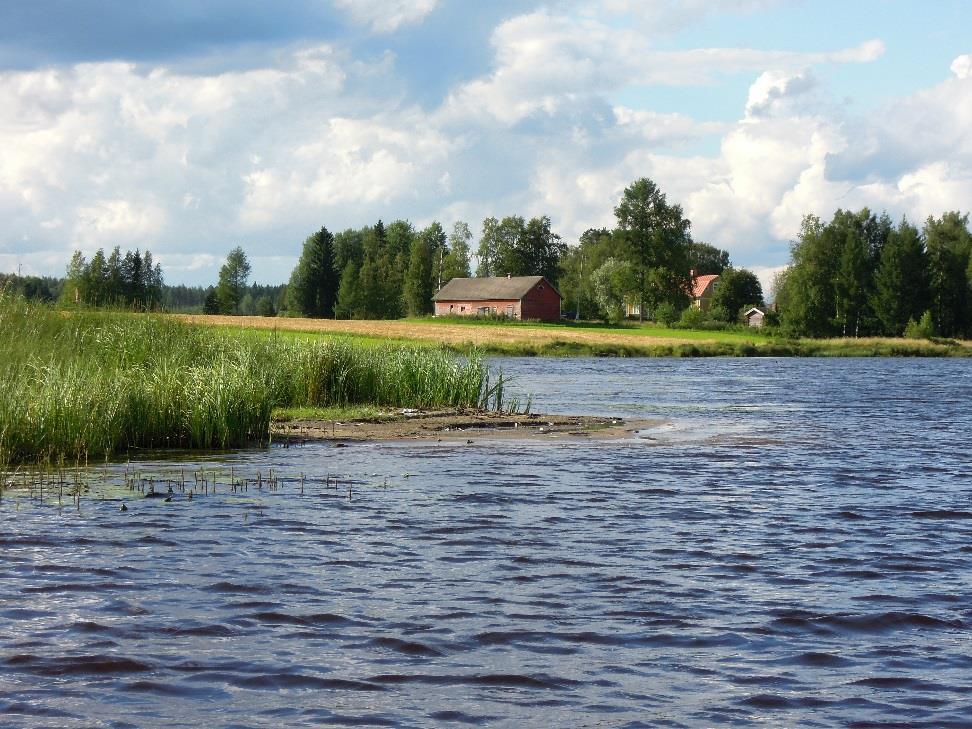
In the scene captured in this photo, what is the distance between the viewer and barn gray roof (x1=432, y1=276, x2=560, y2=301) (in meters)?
139

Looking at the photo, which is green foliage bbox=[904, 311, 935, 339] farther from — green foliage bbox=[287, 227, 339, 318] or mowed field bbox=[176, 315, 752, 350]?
green foliage bbox=[287, 227, 339, 318]

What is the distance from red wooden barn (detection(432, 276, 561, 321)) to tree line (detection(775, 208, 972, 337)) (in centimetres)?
3032

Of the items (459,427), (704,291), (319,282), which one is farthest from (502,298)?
(459,427)

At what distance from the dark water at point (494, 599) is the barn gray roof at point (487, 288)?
387ft

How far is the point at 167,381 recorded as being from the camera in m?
23.1

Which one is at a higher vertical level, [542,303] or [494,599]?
[542,303]

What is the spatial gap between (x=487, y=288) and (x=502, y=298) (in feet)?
14.8

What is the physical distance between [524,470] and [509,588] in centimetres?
972

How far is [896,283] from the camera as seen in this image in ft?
377

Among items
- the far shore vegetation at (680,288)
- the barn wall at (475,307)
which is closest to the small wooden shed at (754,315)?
the far shore vegetation at (680,288)

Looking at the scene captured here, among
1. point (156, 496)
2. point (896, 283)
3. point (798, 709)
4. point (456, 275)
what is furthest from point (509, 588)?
point (456, 275)

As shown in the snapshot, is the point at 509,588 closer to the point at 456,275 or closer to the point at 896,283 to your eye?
the point at 896,283

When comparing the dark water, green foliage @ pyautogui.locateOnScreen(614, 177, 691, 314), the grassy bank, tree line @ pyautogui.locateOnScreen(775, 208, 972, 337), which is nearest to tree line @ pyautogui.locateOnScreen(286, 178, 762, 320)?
green foliage @ pyautogui.locateOnScreen(614, 177, 691, 314)

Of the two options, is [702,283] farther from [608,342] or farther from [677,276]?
[608,342]
